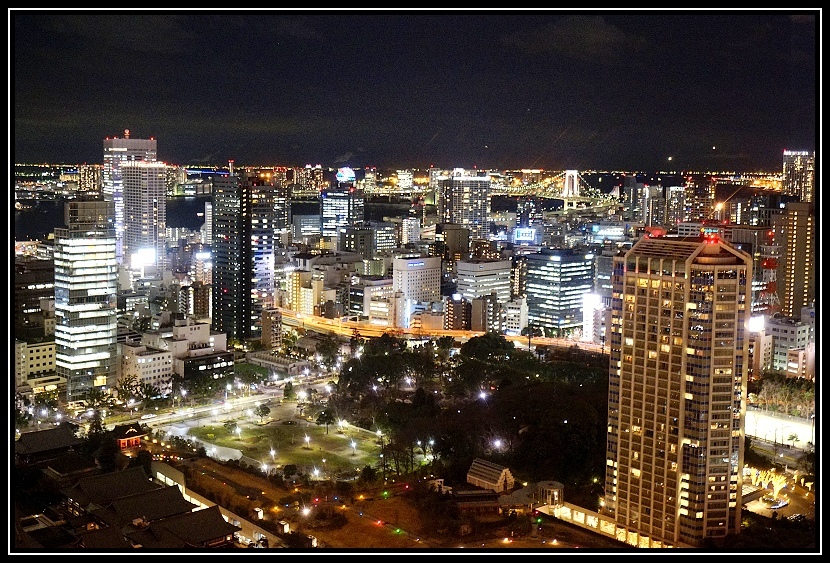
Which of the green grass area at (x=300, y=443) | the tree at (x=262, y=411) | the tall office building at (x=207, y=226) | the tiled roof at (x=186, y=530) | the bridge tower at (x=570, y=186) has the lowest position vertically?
the green grass area at (x=300, y=443)

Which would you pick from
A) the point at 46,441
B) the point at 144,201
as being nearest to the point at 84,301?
the point at 46,441

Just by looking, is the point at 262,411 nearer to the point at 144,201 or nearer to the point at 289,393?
the point at 289,393

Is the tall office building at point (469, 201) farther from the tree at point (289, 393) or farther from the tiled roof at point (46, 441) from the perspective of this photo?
the tiled roof at point (46, 441)

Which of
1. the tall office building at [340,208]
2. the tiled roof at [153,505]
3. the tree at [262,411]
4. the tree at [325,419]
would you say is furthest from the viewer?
the tall office building at [340,208]

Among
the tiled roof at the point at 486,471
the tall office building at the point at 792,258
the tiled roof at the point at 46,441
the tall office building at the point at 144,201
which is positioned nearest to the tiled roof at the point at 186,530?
the tiled roof at the point at 486,471

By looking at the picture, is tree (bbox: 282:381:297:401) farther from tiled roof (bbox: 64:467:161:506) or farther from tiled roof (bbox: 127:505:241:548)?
tiled roof (bbox: 127:505:241:548)
